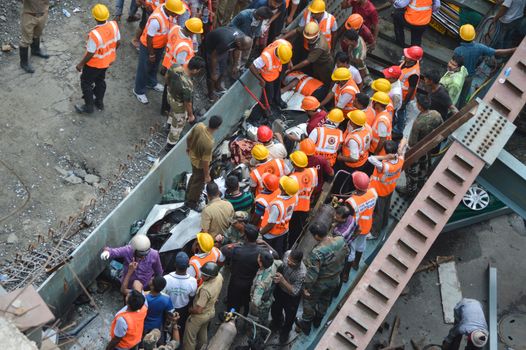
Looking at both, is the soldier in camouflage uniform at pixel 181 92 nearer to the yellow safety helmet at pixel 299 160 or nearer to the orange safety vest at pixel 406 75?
the yellow safety helmet at pixel 299 160

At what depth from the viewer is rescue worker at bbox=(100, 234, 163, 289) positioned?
10664 millimetres

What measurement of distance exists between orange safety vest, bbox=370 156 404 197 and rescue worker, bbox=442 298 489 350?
203cm

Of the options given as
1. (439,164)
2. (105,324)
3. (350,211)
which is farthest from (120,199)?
(439,164)

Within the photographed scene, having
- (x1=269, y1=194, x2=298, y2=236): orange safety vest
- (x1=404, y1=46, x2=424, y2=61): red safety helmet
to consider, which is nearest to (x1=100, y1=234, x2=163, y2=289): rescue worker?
(x1=269, y1=194, x2=298, y2=236): orange safety vest

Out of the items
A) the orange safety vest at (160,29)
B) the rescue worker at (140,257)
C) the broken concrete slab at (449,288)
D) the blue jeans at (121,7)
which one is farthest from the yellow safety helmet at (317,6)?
the rescue worker at (140,257)

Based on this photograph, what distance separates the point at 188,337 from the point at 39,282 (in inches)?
78.5

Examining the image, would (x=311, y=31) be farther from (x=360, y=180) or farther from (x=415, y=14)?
(x=360, y=180)

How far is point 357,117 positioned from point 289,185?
70.9 inches

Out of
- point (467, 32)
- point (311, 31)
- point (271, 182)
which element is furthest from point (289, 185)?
point (467, 32)

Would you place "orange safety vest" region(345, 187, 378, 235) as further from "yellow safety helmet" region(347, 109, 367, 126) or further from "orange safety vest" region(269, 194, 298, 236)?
Answer: "yellow safety helmet" region(347, 109, 367, 126)

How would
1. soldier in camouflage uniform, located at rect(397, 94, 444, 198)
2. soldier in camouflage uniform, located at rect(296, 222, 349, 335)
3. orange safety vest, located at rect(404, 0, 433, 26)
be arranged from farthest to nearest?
orange safety vest, located at rect(404, 0, 433, 26)
soldier in camouflage uniform, located at rect(397, 94, 444, 198)
soldier in camouflage uniform, located at rect(296, 222, 349, 335)

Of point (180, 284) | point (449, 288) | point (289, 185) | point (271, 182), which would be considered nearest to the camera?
point (180, 284)

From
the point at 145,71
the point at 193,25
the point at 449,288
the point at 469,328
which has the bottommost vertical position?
the point at 449,288

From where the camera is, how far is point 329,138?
41.1 ft
